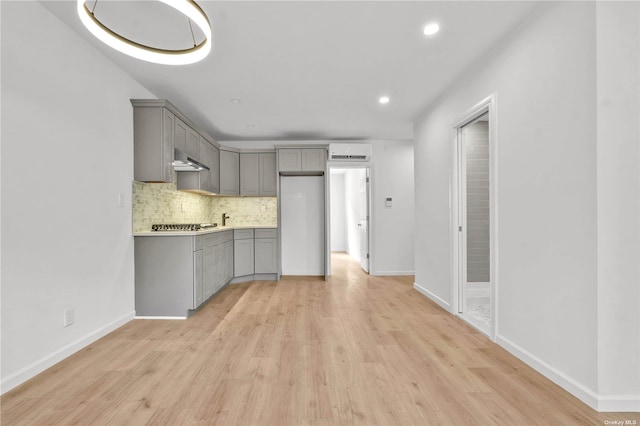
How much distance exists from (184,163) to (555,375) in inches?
160

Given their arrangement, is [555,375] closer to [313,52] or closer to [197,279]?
[313,52]

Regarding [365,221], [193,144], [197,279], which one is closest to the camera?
[197,279]

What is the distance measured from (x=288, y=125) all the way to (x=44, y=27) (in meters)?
2.93

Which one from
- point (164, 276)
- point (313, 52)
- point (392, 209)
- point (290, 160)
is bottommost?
point (164, 276)

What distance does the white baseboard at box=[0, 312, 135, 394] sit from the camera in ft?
5.97

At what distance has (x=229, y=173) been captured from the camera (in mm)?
4961

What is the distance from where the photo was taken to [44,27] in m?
2.08

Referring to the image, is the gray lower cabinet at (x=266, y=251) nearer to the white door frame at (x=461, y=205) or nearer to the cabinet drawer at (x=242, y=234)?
the cabinet drawer at (x=242, y=234)

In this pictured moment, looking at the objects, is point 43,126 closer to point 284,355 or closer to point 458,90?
point 284,355

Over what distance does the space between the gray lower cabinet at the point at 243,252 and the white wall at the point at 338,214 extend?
4.52 m

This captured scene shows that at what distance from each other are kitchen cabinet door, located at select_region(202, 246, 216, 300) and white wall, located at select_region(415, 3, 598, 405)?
127 inches

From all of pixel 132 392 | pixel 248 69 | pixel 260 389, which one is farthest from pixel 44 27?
pixel 260 389

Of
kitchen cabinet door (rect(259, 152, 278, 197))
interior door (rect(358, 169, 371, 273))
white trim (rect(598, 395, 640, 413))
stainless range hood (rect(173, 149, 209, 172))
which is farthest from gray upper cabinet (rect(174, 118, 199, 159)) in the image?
white trim (rect(598, 395, 640, 413))

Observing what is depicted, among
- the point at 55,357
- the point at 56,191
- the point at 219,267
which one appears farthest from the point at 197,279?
the point at 56,191
